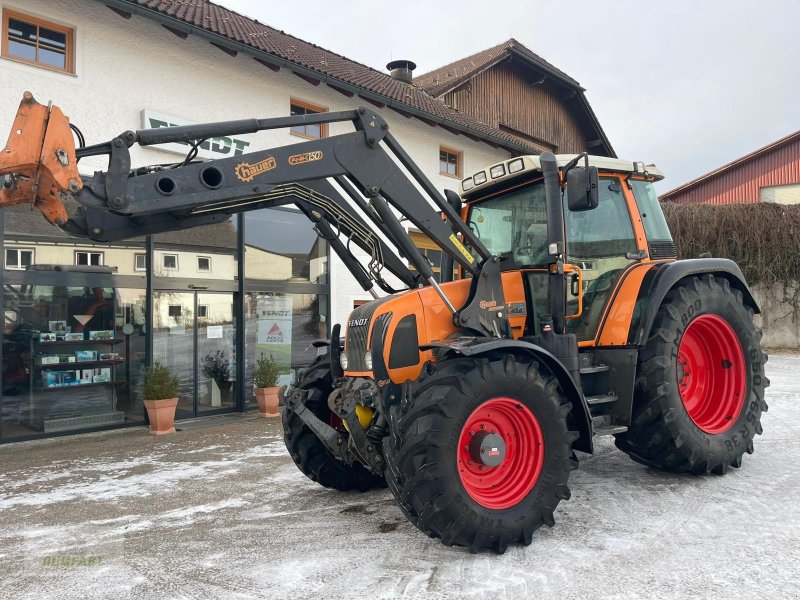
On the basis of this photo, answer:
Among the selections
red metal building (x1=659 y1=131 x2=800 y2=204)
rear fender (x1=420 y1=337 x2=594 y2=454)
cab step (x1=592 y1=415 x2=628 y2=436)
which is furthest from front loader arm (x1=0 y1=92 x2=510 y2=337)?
red metal building (x1=659 y1=131 x2=800 y2=204)

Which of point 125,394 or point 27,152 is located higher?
point 27,152

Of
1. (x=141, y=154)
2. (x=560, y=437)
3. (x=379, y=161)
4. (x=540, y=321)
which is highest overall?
(x=141, y=154)

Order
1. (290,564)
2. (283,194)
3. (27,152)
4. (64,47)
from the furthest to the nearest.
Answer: (64,47)
(283,194)
(290,564)
(27,152)

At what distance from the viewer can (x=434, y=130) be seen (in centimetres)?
1253

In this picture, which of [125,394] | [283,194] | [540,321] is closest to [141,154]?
[125,394]

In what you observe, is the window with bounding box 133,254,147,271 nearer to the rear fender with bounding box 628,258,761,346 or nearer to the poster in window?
the poster in window

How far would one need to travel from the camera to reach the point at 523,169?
4559mm

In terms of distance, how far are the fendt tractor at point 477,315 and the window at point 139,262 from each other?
4828mm

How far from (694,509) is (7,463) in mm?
6577

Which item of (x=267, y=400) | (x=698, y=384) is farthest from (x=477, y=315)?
(x=267, y=400)

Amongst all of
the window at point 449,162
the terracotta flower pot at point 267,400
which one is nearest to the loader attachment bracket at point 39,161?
the terracotta flower pot at point 267,400

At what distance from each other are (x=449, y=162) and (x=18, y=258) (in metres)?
8.34

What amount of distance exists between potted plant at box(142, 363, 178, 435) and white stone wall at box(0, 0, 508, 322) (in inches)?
112

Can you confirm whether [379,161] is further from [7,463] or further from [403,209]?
[7,463]
